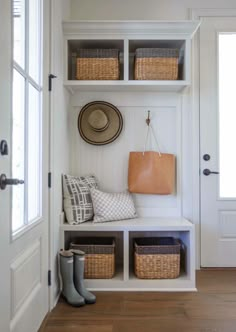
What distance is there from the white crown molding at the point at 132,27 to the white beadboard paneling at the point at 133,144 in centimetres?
55

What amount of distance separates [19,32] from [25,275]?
4.01ft

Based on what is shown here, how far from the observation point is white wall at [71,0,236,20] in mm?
3061


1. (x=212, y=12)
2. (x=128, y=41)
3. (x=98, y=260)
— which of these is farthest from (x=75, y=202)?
(x=212, y=12)

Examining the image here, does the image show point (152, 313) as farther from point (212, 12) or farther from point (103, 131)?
point (212, 12)

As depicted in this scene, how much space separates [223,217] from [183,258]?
566 millimetres

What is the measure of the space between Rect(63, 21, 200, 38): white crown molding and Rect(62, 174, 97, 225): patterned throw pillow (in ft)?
3.83

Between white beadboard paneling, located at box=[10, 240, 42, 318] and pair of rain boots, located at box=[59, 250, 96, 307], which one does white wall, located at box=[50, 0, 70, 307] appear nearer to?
pair of rain boots, located at box=[59, 250, 96, 307]

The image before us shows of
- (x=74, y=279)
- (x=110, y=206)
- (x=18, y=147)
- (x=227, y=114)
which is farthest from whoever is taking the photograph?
(x=227, y=114)

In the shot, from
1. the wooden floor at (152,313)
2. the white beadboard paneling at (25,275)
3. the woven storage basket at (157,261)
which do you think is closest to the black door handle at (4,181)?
the white beadboard paneling at (25,275)

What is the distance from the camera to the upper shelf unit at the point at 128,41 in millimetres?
2652

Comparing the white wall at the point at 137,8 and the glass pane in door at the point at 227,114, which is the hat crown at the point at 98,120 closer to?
the white wall at the point at 137,8

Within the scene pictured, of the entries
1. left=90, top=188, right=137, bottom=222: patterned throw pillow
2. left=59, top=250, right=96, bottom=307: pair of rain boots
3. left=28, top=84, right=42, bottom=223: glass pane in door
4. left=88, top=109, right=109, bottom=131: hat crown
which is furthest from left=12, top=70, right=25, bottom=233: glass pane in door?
left=88, top=109, right=109, bottom=131: hat crown

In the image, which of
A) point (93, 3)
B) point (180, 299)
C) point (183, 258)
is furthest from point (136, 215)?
point (93, 3)

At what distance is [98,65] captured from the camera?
8.99 feet
